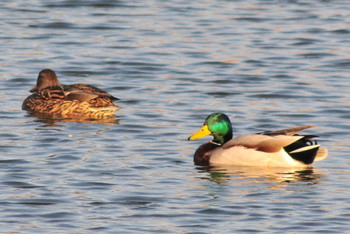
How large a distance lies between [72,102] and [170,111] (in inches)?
58.7

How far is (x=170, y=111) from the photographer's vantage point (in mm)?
17109

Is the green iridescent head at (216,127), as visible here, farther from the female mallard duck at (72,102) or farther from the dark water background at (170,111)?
the female mallard duck at (72,102)

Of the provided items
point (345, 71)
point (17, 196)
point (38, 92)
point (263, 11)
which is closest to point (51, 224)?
point (17, 196)

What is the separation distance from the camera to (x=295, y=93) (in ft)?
60.5

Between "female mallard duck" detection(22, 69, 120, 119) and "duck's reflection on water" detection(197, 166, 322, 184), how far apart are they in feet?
11.6

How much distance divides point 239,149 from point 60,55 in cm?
851

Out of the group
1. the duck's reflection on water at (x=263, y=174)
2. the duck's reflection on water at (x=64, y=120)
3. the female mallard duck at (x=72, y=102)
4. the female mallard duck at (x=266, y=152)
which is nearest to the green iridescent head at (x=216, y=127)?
the female mallard duck at (x=266, y=152)

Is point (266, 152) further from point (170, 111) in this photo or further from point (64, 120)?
point (64, 120)

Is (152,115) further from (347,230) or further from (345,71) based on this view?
(347,230)

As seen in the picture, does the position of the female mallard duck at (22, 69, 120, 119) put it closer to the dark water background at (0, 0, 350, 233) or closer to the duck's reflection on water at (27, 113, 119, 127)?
the duck's reflection on water at (27, 113, 119, 127)

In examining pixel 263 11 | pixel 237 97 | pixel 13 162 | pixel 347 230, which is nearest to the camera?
pixel 347 230

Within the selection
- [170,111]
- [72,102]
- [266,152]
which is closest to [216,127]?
[266,152]

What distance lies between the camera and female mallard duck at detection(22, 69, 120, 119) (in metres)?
17.0

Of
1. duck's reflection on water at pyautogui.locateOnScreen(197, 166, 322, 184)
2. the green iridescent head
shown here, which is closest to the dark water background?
duck's reflection on water at pyautogui.locateOnScreen(197, 166, 322, 184)
